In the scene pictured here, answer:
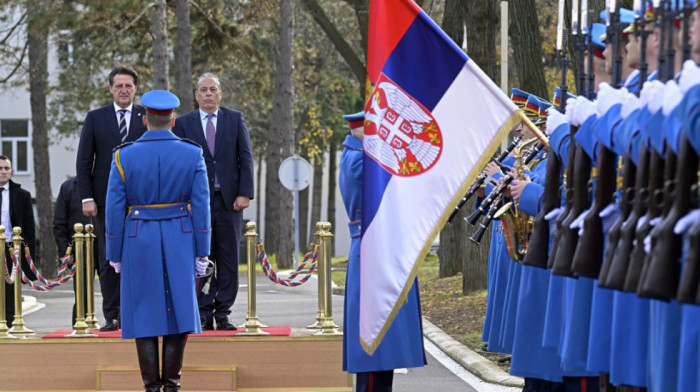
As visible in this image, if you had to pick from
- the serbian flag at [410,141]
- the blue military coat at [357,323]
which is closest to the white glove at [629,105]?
the serbian flag at [410,141]

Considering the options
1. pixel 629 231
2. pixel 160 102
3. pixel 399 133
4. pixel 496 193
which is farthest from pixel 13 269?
pixel 629 231

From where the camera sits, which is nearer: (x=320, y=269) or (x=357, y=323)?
(x=357, y=323)

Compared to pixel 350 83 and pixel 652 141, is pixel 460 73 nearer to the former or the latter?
pixel 652 141

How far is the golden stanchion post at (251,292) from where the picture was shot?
10.1 metres

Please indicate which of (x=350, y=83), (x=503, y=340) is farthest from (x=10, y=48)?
(x=503, y=340)

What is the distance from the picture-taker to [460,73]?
23.0 feet

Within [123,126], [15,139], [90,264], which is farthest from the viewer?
[15,139]

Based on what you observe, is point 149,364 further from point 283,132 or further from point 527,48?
point 283,132

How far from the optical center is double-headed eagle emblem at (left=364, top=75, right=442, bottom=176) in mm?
6863

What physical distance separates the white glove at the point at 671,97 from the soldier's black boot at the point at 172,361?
16.4ft

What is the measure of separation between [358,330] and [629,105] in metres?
3.22

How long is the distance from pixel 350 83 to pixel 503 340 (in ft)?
110

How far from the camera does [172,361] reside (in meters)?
8.88

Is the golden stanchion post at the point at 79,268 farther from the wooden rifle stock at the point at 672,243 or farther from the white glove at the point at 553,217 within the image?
the wooden rifle stock at the point at 672,243
